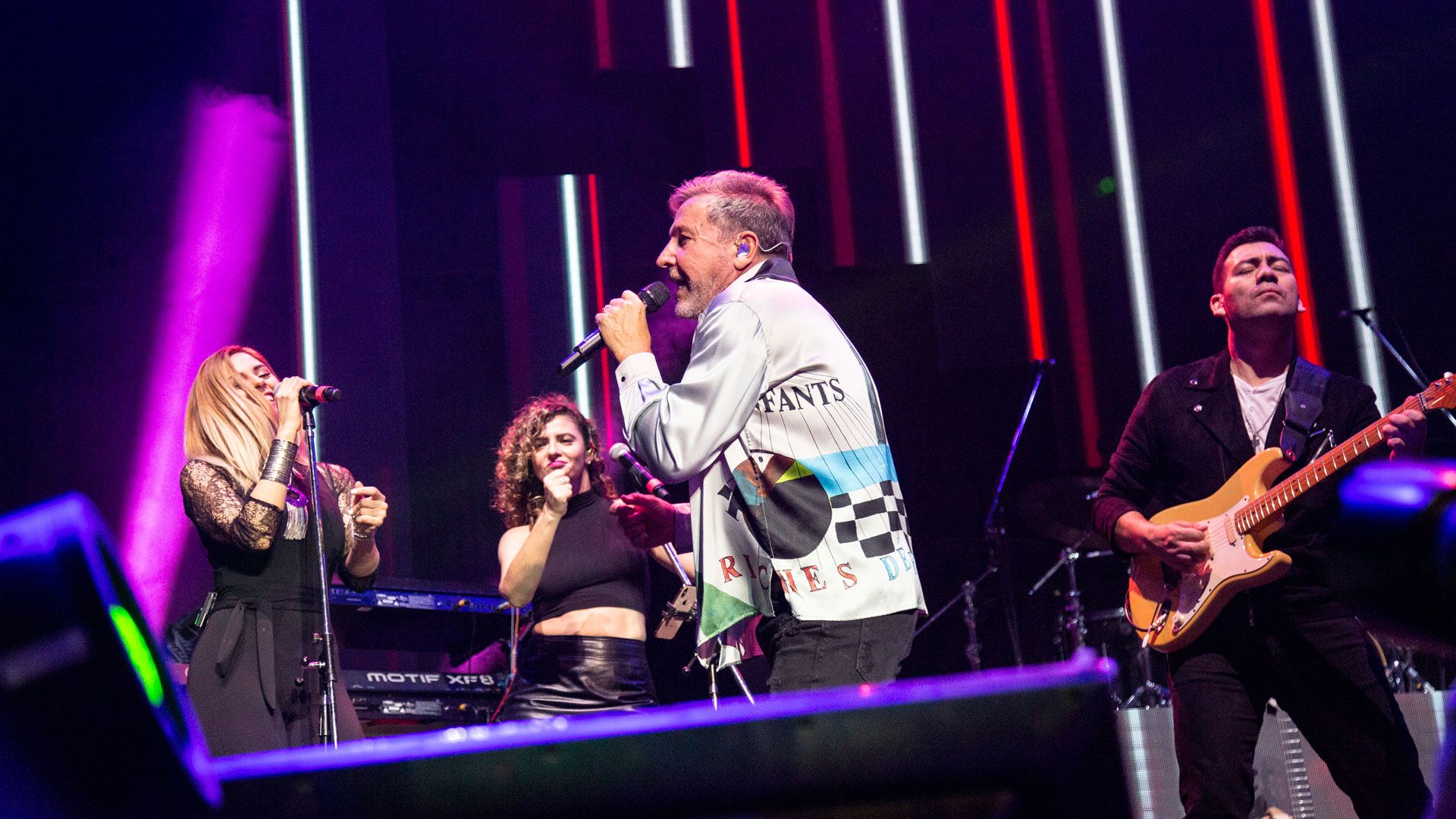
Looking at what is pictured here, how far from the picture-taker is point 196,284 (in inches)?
231

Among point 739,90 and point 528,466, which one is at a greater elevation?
point 739,90

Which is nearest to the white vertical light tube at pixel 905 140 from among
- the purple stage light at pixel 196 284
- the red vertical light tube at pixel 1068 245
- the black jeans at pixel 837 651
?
the red vertical light tube at pixel 1068 245

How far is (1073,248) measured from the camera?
20.6 ft

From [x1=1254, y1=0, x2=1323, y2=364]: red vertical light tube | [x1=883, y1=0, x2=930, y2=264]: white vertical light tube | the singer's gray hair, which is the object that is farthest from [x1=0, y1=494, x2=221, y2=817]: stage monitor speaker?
[x1=1254, y1=0, x2=1323, y2=364]: red vertical light tube

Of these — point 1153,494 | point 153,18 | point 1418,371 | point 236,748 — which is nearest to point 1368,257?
point 1418,371

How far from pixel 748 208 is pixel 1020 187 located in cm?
396

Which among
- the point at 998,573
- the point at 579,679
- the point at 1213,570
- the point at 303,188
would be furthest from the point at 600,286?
the point at 1213,570

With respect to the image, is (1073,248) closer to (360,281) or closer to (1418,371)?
(1418,371)

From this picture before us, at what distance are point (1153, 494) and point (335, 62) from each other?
4.45m

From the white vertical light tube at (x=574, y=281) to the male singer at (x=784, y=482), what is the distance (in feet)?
10.6

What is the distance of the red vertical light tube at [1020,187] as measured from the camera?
6.22m

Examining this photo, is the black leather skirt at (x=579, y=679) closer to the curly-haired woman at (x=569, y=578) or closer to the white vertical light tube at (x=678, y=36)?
the curly-haired woman at (x=569, y=578)

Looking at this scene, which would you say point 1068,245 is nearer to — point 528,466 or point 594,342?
point 528,466

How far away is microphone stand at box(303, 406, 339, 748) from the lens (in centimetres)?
333
